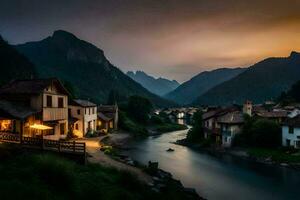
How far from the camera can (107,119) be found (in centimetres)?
8269

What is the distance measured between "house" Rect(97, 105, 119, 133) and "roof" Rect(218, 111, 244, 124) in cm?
2682

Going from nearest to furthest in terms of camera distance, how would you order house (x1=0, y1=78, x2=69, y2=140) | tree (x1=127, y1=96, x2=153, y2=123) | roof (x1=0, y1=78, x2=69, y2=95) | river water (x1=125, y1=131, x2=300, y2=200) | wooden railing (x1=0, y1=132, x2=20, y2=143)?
1. wooden railing (x1=0, y1=132, x2=20, y2=143)
2. river water (x1=125, y1=131, x2=300, y2=200)
3. house (x1=0, y1=78, x2=69, y2=140)
4. roof (x1=0, y1=78, x2=69, y2=95)
5. tree (x1=127, y1=96, x2=153, y2=123)

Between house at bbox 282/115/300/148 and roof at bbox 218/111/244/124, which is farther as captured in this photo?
roof at bbox 218/111/244/124

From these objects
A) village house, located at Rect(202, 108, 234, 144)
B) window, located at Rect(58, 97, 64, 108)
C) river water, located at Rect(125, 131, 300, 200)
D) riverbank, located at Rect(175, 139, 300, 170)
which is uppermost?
window, located at Rect(58, 97, 64, 108)

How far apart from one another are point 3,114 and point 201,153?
125 feet

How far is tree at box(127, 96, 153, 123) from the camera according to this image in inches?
4483

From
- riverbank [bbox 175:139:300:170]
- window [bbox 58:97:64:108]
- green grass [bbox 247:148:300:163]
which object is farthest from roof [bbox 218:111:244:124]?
window [bbox 58:97:64:108]

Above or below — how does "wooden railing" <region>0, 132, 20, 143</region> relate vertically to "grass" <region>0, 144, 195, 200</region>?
above

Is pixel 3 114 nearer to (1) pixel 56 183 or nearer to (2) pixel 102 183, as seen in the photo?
(2) pixel 102 183

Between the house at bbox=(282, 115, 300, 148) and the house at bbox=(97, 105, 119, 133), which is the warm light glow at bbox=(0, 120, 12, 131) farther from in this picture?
the house at bbox=(282, 115, 300, 148)

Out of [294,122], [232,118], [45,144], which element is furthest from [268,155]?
[45,144]

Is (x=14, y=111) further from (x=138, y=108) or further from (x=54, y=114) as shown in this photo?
(x=138, y=108)

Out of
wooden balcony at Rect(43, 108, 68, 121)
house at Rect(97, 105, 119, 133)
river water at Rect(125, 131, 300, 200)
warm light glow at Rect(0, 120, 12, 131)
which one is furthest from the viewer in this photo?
house at Rect(97, 105, 119, 133)

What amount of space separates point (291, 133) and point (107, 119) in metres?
42.5
